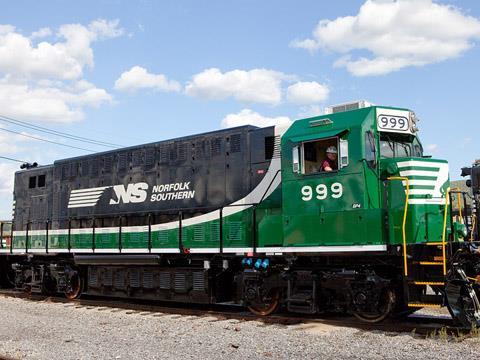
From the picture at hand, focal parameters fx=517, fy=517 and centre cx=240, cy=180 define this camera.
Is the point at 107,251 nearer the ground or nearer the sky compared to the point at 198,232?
nearer the ground

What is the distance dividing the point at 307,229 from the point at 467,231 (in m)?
2.70

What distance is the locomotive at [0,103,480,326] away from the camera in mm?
8539

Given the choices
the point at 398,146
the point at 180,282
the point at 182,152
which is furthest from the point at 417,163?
the point at 180,282

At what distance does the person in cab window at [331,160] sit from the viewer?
359 inches

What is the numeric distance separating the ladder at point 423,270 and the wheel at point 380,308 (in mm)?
427

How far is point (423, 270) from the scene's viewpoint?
822 centimetres

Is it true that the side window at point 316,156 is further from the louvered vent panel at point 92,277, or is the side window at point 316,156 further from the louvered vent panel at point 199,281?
the louvered vent panel at point 92,277

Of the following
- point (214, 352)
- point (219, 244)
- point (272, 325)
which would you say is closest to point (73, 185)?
point (219, 244)

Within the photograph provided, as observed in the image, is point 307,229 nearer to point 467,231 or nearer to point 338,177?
point 338,177

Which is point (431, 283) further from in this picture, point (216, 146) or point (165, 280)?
point (165, 280)

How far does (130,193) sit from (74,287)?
3.31 m

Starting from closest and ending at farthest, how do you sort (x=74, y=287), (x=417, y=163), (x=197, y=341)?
1. (x=197, y=341)
2. (x=417, y=163)
3. (x=74, y=287)

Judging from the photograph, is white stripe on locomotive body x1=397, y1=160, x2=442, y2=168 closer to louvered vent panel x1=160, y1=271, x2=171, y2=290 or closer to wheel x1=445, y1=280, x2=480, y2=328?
wheel x1=445, y1=280, x2=480, y2=328

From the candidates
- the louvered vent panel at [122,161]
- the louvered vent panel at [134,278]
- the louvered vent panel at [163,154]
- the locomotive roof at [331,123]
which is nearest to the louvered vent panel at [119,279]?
the louvered vent panel at [134,278]
